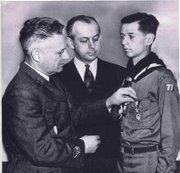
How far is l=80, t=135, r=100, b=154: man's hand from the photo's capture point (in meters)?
1.92

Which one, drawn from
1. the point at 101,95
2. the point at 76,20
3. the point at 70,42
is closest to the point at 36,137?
the point at 101,95

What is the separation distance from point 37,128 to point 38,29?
51 centimetres

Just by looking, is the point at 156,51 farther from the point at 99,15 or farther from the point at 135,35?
the point at 99,15

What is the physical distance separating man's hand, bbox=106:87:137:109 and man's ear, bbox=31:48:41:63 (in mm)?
430

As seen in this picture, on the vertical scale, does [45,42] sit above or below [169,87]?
above

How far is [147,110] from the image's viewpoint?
1.94 m

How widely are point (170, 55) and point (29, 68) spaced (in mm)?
771

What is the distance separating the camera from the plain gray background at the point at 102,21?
199 centimetres

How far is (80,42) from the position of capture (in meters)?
1.98

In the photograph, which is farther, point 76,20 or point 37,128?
point 76,20

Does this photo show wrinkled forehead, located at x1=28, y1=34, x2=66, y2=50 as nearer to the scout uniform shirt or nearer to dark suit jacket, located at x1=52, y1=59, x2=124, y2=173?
dark suit jacket, located at x1=52, y1=59, x2=124, y2=173

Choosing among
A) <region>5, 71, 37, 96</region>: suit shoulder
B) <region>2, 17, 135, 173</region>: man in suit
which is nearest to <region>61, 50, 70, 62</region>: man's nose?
<region>2, 17, 135, 173</region>: man in suit

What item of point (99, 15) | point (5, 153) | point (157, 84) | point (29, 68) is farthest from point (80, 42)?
point (5, 153)

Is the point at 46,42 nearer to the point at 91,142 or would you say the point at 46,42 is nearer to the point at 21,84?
the point at 21,84
